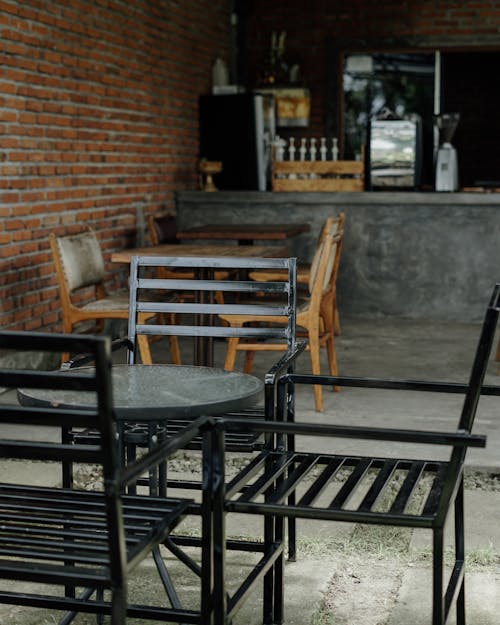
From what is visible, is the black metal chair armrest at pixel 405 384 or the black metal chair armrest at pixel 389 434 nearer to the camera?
the black metal chair armrest at pixel 389 434

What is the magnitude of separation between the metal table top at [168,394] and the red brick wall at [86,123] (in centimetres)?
290

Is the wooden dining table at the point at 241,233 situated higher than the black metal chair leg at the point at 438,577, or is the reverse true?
the wooden dining table at the point at 241,233

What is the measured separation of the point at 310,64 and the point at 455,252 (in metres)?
3.04

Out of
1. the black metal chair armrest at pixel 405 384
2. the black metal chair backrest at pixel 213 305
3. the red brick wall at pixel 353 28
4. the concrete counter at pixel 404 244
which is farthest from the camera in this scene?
the red brick wall at pixel 353 28

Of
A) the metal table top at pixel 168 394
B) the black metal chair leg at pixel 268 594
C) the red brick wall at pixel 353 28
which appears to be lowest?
the black metal chair leg at pixel 268 594

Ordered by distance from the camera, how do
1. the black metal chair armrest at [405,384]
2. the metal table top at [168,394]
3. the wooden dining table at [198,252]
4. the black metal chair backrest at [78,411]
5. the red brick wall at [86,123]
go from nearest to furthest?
1. the black metal chair backrest at [78,411]
2. the metal table top at [168,394]
3. the black metal chair armrest at [405,384]
4. the wooden dining table at [198,252]
5. the red brick wall at [86,123]

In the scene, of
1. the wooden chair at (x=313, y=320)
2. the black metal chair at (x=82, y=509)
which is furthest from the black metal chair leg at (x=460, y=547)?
the wooden chair at (x=313, y=320)

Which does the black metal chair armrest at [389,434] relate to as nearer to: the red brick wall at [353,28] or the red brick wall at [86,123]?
the red brick wall at [86,123]

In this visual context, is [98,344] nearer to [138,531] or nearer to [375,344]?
[138,531]

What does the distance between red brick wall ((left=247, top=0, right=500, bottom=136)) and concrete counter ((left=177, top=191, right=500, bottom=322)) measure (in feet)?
7.45

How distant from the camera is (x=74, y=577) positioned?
1858 millimetres

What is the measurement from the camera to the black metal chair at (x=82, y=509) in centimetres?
176

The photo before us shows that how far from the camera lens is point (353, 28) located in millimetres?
9469

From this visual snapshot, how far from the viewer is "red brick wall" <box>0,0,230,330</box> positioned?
5.41 m
